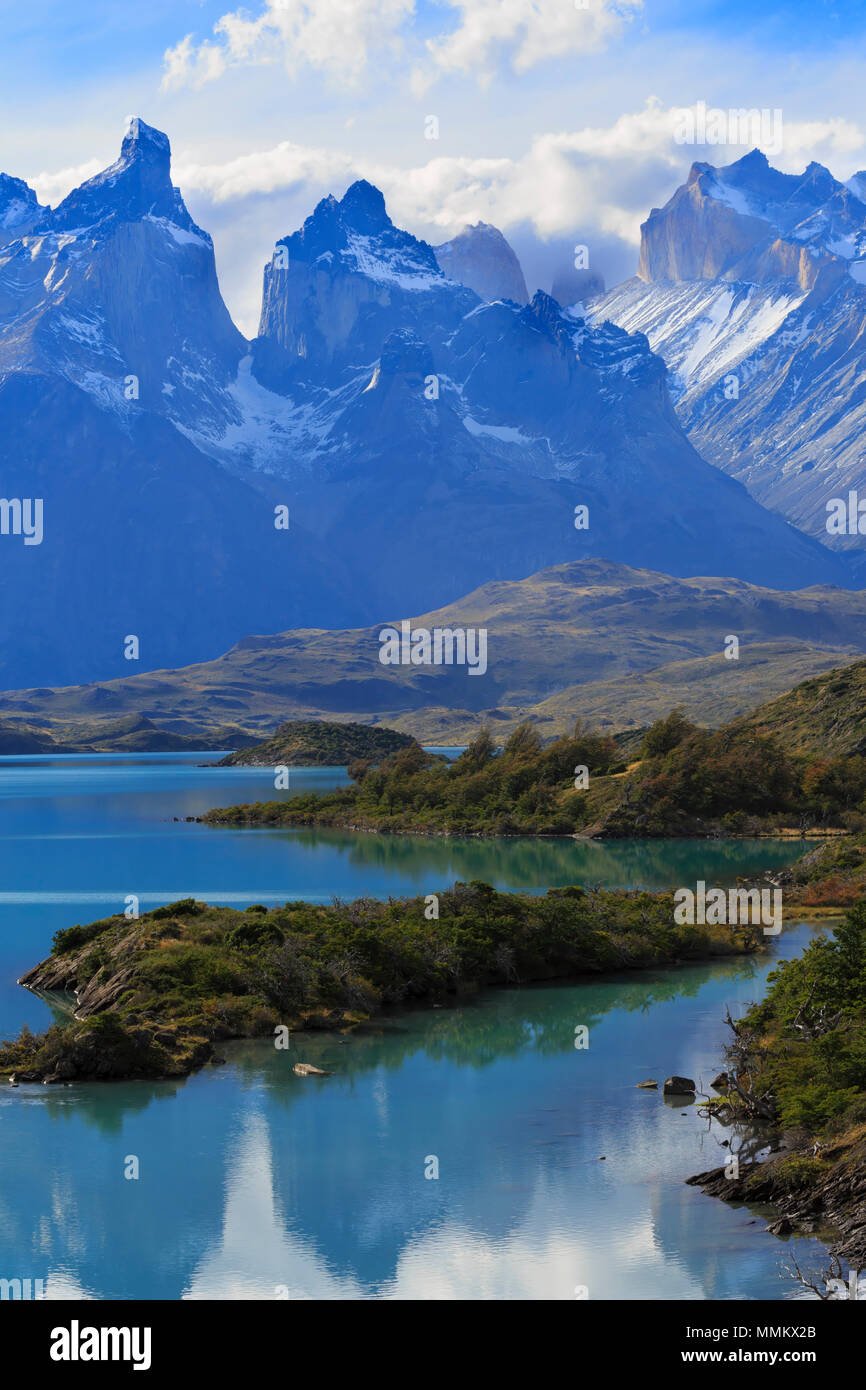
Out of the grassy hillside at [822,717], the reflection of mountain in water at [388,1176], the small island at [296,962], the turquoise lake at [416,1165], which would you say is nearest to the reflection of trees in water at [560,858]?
the small island at [296,962]

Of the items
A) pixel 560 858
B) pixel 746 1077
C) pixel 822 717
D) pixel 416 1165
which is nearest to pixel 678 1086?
pixel 746 1077

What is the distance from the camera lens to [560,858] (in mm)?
103062

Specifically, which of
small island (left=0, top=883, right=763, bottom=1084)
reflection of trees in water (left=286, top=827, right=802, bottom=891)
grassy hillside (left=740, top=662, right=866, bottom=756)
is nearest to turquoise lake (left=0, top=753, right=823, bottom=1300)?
small island (left=0, top=883, right=763, bottom=1084)

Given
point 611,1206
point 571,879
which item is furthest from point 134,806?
point 611,1206

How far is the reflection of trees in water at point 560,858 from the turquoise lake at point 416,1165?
2943 centimetres

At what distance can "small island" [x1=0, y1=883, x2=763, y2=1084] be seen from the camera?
4181cm

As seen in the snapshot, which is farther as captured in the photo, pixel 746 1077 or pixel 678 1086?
pixel 678 1086

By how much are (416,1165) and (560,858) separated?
69.2 m

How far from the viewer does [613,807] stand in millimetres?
121188

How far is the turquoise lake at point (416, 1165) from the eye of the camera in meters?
27.7

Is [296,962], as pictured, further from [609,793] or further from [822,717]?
[822,717]

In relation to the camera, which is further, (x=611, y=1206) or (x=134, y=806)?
(x=134, y=806)
